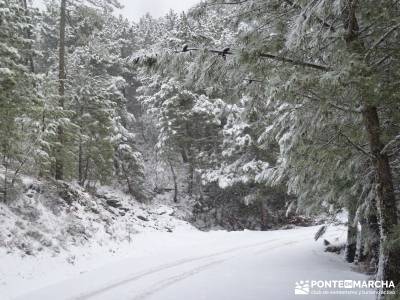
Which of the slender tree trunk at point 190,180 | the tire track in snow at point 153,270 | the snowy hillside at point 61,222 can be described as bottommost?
the tire track in snow at point 153,270

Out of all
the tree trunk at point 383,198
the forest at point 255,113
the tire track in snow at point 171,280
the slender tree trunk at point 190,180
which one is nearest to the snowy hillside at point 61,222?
the forest at point 255,113

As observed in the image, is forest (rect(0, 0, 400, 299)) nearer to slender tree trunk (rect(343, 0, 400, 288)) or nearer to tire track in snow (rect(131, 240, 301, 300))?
slender tree trunk (rect(343, 0, 400, 288))

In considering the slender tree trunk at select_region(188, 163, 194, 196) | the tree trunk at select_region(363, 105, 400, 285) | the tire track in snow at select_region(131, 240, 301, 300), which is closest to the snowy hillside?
the tire track in snow at select_region(131, 240, 301, 300)

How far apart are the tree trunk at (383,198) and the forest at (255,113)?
0.02 meters

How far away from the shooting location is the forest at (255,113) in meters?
6.17

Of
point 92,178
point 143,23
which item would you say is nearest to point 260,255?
point 92,178

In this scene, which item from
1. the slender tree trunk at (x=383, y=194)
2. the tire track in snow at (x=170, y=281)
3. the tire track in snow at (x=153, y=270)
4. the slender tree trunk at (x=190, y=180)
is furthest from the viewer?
the slender tree trunk at (x=190, y=180)

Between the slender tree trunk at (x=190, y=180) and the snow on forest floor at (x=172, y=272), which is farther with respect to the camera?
the slender tree trunk at (x=190, y=180)

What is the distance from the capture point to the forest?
243 inches

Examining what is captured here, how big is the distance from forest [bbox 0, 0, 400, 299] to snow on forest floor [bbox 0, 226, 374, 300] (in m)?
1.36

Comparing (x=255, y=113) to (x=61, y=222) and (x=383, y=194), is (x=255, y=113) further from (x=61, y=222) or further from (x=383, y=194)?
(x=61, y=222)

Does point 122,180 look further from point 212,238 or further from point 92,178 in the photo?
point 212,238

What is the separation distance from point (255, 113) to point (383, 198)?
3126mm

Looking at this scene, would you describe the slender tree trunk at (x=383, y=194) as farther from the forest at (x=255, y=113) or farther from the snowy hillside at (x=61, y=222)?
the snowy hillside at (x=61, y=222)
